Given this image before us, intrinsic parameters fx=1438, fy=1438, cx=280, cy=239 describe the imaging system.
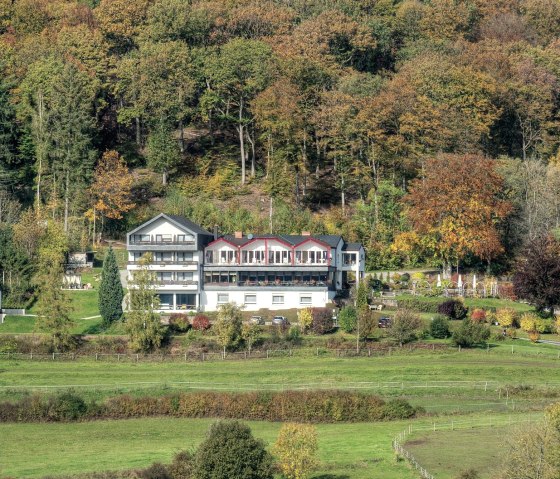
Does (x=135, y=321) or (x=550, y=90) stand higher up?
(x=550, y=90)

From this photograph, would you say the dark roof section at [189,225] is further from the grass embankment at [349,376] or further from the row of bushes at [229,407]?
the row of bushes at [229,407]

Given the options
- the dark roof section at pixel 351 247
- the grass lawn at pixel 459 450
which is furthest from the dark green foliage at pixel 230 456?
the dark roof section at pixel 351 247

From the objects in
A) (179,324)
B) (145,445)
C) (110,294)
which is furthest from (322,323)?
A: (145,445)

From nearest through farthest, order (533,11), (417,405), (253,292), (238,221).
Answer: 1. (417,405)
2. (253,292)
3. (238,221)
4. (533,11)

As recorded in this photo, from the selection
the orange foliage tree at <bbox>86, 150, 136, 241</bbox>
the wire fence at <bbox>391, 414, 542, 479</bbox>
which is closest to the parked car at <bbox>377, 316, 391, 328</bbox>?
the wire fence at <bbox>391, 414, 542, 479</bbox>

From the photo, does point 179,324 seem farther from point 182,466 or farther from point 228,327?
point 182,466

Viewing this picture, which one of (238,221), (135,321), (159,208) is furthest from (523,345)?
(159,208)

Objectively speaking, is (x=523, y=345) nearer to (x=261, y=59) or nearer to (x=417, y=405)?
(x=417, y=405)

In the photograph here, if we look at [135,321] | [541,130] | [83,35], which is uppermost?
[83,35]
